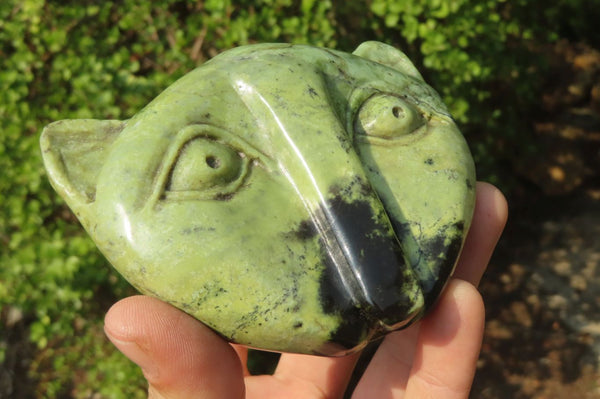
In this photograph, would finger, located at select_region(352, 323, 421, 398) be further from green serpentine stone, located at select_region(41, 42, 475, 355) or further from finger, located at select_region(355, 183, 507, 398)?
green serpentine stone, located at select_region(41, 42, 475, 355)

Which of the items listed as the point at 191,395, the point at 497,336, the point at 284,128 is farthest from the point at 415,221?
the point at 497,336

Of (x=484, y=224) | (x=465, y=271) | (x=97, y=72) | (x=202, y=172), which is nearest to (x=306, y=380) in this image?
(x=465, y=271)

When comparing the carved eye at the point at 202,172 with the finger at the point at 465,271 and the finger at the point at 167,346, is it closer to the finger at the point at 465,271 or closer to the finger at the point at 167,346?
the finger at the point at 167,346

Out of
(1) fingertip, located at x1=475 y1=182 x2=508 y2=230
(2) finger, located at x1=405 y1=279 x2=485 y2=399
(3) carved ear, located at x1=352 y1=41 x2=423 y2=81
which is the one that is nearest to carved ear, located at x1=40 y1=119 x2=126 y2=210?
(3) carved ear, located at x1=352 y1=41 x2=423 y2=81

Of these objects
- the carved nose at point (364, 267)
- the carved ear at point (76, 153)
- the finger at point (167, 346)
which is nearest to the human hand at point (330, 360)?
the finger at point (167, 346)

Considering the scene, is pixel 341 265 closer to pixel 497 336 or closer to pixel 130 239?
pixel 130 239
